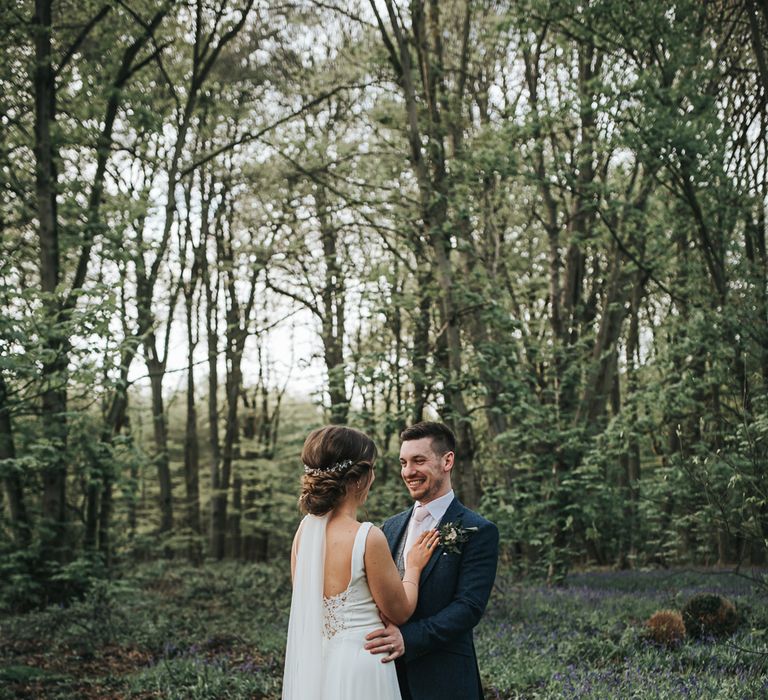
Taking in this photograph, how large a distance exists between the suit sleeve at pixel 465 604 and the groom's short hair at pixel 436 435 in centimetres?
42

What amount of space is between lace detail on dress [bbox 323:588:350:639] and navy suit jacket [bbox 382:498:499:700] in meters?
0.28

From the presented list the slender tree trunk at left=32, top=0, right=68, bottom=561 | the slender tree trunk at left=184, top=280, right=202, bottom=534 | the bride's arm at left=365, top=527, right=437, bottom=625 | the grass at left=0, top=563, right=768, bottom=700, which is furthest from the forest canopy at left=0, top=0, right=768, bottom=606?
the slender tree trunk at left=184, top=280, right=202, bottom=534

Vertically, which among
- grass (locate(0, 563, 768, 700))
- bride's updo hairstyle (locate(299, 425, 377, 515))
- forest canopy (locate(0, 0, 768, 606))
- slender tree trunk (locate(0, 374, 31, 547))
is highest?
forest canopy (locate(0, 0, 768, 606))

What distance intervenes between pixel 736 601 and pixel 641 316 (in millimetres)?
15832

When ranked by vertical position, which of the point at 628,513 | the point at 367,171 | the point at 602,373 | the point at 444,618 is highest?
the point at 367,171

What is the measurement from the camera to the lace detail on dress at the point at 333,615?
11.6ft

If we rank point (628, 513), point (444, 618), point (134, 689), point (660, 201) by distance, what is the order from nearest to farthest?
1. point (444, 618)
2. point (134, 689)
3. point (660, 201)
4. point (628, 513)

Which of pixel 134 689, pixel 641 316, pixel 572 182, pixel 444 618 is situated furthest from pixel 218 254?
pixel 444 618

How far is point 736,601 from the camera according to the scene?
9.89m

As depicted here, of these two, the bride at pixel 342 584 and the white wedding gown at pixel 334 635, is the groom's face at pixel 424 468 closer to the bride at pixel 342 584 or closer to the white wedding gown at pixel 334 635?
the bride at pixel 342 584

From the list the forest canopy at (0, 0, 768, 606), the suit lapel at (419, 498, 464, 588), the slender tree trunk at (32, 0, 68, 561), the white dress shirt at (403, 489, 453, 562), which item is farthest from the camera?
the slender tree trunk at (32, 0, 68, 561)

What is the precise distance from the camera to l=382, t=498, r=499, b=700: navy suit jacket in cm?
353

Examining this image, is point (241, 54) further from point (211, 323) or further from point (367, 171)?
point (211, 323)

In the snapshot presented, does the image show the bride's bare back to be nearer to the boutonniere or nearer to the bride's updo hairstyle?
the bride's updo hairstyle
